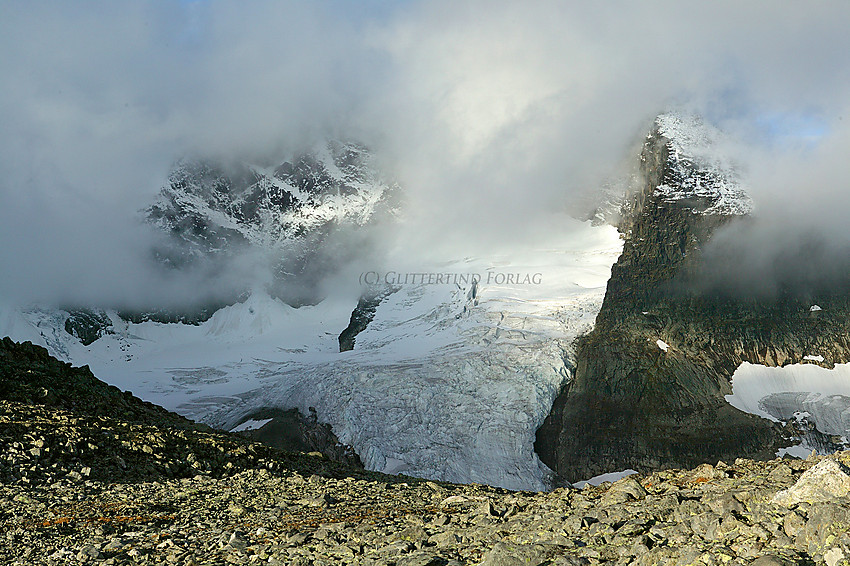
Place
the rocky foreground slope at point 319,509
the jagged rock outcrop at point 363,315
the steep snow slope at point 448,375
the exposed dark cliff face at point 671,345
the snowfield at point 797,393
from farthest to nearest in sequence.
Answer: the jagged rock outcrop at point 363,315 → the snowfield at point 797,393 → the exposed dark cliff face at point 671,345 → the steep snow slope at point 448,375 → the rocky foreground slope at point 319,509

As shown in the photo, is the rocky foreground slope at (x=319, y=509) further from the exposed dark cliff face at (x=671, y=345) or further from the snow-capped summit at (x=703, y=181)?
the snow-capped summit at (x=703, y=181)

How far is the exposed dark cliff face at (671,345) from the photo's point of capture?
7088cm

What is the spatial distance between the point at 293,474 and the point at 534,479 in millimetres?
42240

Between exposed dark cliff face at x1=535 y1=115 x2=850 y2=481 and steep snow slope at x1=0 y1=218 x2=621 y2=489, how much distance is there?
15.7 ft

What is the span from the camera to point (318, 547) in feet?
21.6

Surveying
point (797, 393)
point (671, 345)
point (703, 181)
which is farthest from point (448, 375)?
point (703, 181)

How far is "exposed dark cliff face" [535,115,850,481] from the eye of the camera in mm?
70875

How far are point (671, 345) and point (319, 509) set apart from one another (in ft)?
321

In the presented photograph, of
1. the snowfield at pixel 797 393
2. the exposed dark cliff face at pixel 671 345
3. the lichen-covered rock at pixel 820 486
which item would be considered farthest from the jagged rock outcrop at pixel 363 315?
the lichen-covered rock at pixel 820 486

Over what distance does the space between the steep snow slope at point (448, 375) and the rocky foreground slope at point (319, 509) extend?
36887 mm

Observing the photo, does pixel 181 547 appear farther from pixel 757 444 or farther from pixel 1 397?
pixel 757 444

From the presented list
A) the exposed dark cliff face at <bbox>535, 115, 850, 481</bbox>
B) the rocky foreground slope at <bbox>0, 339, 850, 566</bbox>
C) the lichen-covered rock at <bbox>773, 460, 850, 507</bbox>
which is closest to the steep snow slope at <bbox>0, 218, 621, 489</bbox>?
the exposed dark cliff face at <bbox>535, 115, 850, 481</bbox>

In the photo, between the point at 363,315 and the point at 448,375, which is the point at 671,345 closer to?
the point at 448,375

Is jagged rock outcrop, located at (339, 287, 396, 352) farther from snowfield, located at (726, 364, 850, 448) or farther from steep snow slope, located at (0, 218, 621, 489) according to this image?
snowfield, located at (726, 364, 850, 448)
